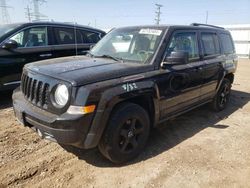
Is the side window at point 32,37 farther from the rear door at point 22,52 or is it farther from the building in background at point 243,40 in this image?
the building in background at point 243,40

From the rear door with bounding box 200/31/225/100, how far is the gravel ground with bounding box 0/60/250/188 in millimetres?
795

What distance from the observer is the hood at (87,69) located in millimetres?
3012

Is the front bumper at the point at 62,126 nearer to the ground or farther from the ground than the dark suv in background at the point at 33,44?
nearer to the ground

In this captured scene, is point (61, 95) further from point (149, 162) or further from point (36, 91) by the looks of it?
point (149, 162)

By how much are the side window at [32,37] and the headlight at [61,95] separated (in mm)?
3410

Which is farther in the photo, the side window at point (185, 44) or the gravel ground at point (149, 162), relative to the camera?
the side window at point (185, 44)

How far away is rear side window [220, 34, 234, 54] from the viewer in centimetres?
579

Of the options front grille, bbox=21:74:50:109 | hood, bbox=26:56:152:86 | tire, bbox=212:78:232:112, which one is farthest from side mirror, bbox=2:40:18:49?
tire, bbox=212:78:232:112

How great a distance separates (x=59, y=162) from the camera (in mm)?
3480

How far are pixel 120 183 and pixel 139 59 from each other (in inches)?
69.9

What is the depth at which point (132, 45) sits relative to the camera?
4.09 m

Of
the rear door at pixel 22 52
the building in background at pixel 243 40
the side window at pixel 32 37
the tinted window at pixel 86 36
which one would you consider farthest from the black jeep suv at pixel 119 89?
the building in background at pixel 243 40

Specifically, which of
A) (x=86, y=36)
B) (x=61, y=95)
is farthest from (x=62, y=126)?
(x=86, y=36)

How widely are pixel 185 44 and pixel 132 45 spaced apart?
99cm
